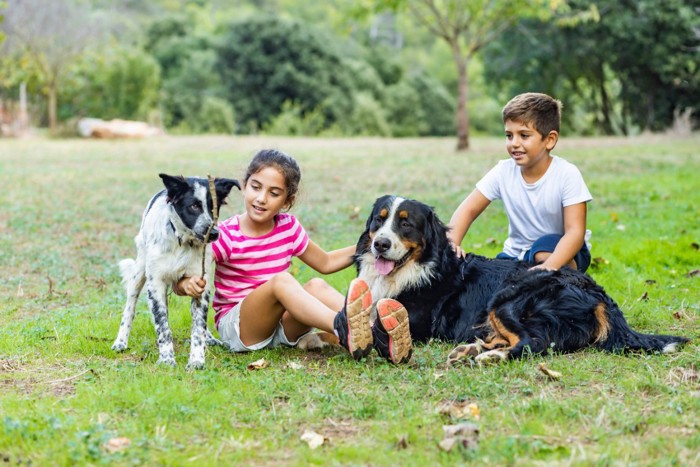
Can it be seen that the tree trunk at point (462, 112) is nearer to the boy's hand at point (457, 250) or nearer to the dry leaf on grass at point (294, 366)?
the boy's hand at point (457, 250)

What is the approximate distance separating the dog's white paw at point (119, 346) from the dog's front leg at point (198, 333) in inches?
22.0

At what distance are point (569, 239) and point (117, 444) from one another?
3.29 metres

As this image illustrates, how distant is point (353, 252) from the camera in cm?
547

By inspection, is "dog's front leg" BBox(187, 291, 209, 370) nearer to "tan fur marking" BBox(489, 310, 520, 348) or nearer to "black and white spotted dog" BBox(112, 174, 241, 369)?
"black and white spotted dog" BBox(112, 174, 241, 369)

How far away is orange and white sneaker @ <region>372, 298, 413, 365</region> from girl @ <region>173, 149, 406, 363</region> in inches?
9.3

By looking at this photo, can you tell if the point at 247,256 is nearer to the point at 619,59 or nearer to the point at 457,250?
the point at 457,250

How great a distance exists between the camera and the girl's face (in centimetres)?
487

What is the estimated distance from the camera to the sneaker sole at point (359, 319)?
4.30 m

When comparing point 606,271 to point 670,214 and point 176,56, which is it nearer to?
point 670,214

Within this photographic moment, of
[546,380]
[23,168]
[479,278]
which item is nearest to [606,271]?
[479,278]

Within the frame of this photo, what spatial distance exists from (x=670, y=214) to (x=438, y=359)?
248 inches

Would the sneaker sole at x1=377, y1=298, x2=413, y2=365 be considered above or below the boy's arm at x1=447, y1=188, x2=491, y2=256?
below

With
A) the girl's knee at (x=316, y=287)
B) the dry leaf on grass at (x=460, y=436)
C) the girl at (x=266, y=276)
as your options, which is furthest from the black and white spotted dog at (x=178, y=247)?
the dry leaf on grass at (x=460, y=436)

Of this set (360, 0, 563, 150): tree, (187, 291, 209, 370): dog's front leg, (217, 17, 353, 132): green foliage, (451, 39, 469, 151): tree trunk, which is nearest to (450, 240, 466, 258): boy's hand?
(187, 291, 209, 370): dog's front leg
